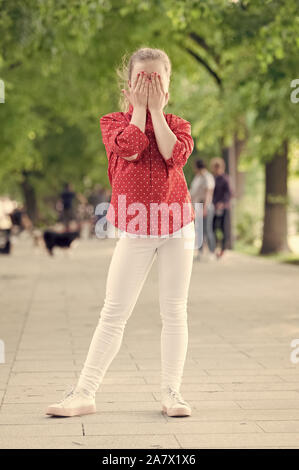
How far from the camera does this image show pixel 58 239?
69.9 ft

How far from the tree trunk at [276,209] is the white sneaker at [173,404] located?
15742mm

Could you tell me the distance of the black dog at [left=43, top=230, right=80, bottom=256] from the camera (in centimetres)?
2116

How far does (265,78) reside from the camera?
51.4 feet

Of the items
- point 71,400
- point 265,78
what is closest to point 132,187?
point 71,400

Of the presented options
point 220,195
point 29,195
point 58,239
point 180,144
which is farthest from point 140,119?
point 29,195

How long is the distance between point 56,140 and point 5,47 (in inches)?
1277

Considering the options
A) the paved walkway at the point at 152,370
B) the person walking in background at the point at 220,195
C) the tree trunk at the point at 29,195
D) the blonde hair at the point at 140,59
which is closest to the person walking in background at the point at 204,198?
the person walking in background at the point at 220,195

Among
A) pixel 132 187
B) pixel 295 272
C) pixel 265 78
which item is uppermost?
pixel 265 78

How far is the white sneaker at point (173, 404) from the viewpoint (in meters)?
5.15

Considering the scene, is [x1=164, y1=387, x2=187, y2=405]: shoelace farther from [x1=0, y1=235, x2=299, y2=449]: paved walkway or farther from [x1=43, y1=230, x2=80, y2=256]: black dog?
[x1=43, y1=230, x2=80, y2=256]: black dog

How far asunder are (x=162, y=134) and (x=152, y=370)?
2.23m

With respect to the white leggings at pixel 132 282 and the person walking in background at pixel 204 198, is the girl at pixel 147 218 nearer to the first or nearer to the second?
the white leggings at pixel 132 282

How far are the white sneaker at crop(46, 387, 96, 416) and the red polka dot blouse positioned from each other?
918 mm
